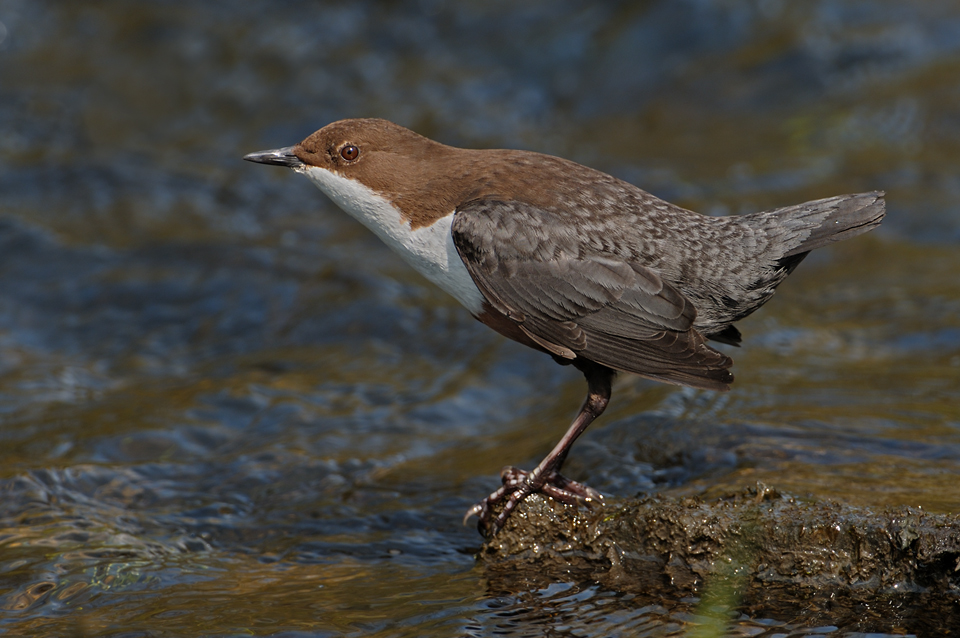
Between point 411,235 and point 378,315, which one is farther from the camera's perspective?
point 378,315

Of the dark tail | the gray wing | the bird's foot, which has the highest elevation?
the dark tail

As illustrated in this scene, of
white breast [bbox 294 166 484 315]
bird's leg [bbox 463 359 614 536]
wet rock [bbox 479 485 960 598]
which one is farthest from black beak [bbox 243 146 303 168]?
wet rock [bbox 479 485 960 598]

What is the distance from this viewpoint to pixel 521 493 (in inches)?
147

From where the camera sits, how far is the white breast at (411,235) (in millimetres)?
3830

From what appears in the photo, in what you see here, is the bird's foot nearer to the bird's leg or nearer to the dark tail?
the bird's leg

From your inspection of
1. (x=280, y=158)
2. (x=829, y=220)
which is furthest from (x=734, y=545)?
(x=280, y=158)

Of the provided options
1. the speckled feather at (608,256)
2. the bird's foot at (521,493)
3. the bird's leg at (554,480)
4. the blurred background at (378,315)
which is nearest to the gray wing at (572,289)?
the speckled feather at (608,256)

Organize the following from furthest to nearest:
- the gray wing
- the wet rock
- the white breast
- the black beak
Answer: the black beak → the white breast → the gray wing → the wet rock

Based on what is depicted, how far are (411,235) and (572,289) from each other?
654 mm

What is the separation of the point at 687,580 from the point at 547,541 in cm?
54

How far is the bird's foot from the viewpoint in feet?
12.2

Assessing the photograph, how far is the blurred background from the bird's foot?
0.20m

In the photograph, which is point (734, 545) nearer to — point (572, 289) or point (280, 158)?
point (572, 289)

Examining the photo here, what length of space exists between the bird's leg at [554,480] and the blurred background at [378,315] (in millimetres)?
225
